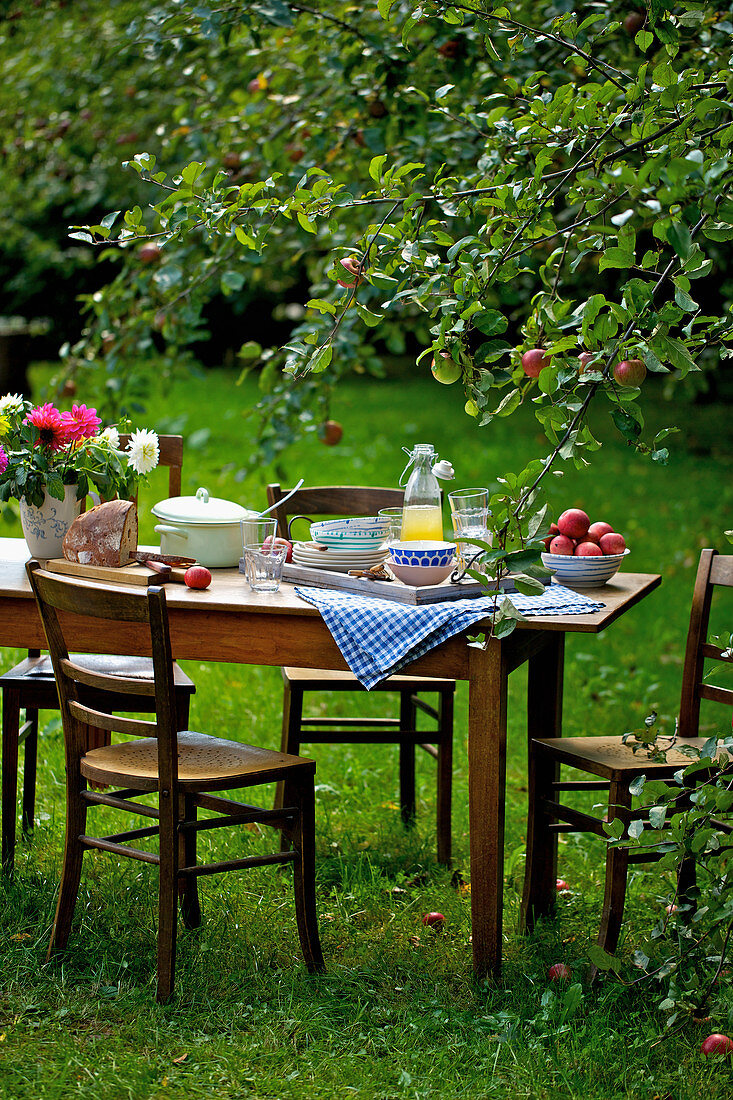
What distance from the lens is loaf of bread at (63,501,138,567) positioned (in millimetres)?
2928

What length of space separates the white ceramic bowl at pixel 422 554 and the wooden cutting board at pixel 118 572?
1.80 ft

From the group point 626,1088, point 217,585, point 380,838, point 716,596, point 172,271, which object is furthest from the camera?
point 716,596

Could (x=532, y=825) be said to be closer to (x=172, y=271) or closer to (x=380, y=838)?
(x=380, y=838)

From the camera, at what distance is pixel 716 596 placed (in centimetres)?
647

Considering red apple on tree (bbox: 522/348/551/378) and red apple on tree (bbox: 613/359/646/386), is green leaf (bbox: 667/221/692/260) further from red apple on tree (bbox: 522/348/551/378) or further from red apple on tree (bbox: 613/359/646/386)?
red apple on tree (bbox: 522/348/551/378)

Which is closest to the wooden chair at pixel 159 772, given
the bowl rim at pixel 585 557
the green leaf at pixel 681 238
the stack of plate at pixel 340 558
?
the stack of plate at pixel 340 558

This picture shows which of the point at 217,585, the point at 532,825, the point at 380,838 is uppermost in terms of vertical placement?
the point at 217,585

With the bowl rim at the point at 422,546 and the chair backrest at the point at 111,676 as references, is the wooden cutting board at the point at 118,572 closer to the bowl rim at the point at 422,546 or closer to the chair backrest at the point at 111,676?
the chair backrest at the point at 111,676

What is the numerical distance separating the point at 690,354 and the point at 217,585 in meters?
1.31

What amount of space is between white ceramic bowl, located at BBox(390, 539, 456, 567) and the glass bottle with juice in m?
0.10

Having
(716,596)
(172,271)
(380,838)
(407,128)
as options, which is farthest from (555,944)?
(716,596)

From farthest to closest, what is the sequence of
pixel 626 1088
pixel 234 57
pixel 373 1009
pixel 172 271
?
pixel 234 57
pixel 172 271
pixel 373 1009
pixel 626 1088

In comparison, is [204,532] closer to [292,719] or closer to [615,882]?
[292,719]

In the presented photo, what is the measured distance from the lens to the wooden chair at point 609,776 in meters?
2.74
